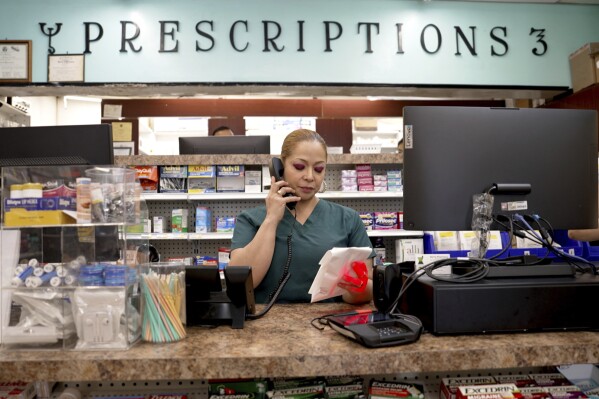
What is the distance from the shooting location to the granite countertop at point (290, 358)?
2.95 ft

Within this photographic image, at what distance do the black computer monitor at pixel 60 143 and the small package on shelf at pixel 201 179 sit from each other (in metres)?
2.43

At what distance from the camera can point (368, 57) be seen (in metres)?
4.50

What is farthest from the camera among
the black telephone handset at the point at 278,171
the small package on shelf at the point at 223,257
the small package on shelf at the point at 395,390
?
the small package on shelf at the point at 223,257

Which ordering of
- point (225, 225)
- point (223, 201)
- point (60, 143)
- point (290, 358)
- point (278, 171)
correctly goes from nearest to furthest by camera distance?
1. point (290, 358)
2. point (60, 143)
3. point (278, 171)
4. point (225, 225)
5. point (223, 201)

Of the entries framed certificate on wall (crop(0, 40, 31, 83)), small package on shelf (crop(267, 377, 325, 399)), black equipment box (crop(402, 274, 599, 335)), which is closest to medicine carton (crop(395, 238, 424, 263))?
black equipment box (crop(402, 274, 599, 335))

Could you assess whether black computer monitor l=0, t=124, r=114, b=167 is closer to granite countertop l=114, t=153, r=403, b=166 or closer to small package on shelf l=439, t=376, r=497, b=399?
small package on shelf l=439, t=376, r=497, b=399

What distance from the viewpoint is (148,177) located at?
362 centimetres

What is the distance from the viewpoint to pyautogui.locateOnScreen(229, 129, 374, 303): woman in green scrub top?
5.48 ft

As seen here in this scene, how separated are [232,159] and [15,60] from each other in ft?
7.97

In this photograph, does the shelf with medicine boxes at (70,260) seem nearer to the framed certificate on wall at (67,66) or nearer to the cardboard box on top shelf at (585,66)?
the framed certificate on wall at (67,66)

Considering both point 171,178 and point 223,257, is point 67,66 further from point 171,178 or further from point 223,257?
point 223,257

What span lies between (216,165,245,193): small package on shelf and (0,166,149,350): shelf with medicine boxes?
8.47 feet

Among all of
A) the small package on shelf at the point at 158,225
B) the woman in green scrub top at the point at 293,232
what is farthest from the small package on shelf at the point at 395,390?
the small package on shelf at the point at 158,225

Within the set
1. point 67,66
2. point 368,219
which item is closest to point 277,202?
point 368,219
